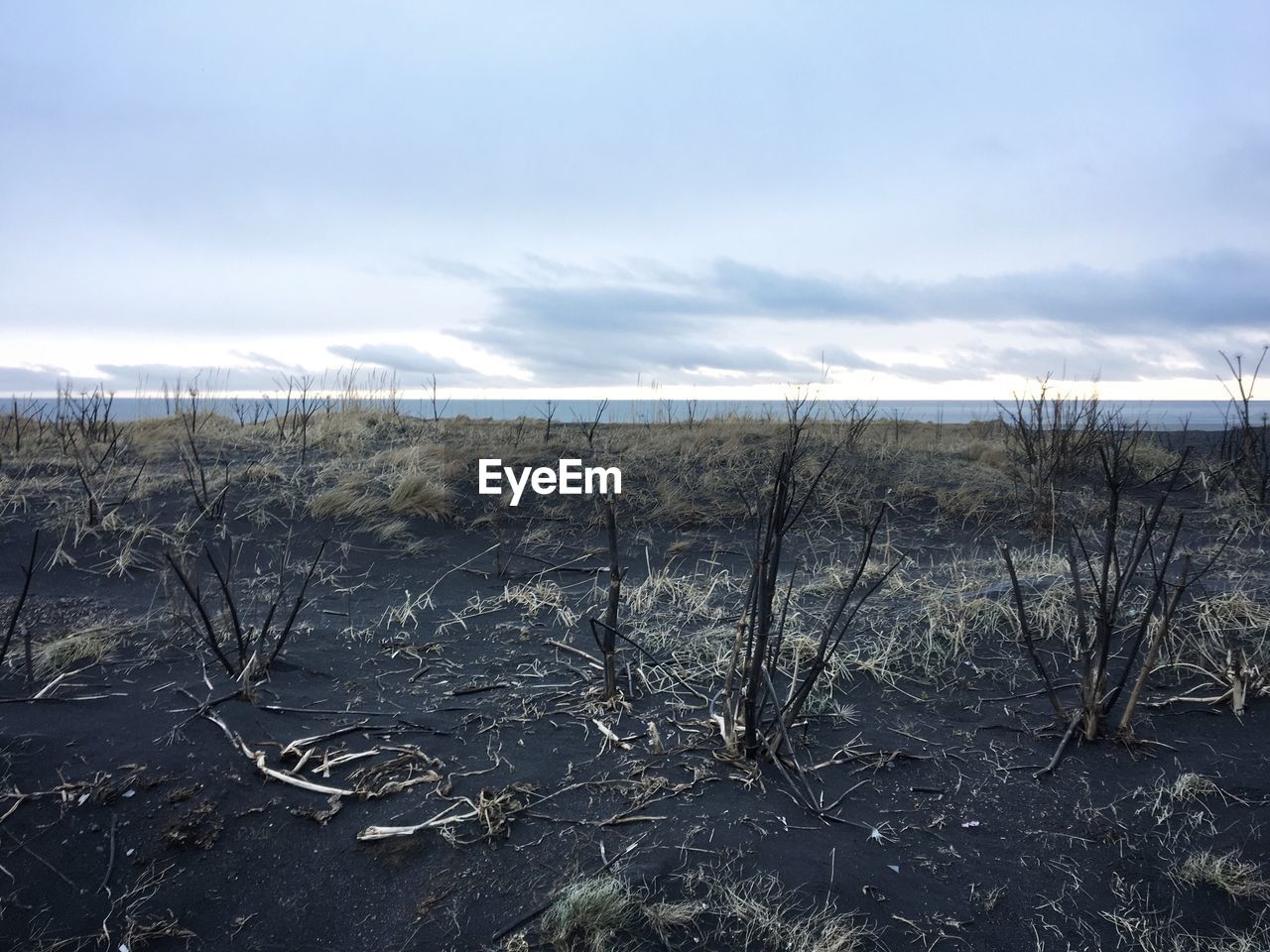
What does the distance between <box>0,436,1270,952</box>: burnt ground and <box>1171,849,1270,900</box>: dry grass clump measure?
0.13 ft

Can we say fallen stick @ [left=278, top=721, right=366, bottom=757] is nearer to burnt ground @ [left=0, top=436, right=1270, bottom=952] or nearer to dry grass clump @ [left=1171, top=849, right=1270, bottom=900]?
burnt ground @ [left=0, top=436, right=1270, bottom=952]

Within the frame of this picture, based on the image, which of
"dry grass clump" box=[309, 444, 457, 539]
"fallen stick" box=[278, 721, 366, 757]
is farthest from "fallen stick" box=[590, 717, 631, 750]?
"dry grass clump" box=[309, 444, 457, 539]

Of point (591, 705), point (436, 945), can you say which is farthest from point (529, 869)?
point (591, 705)

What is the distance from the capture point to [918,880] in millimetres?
2740

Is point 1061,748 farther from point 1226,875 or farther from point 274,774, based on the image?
point 274,774

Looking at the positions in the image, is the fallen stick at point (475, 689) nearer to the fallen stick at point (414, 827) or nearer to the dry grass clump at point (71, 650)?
the fallen stick at point (414, 827)

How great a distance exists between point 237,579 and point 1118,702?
5508 mm

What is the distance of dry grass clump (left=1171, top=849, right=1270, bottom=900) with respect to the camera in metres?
2.65

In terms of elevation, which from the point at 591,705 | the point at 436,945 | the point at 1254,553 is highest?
the point at 1254,553

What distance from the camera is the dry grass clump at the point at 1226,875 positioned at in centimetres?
265

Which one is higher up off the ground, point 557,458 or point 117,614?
point 557,458

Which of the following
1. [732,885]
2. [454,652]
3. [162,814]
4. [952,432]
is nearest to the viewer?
[732,885]

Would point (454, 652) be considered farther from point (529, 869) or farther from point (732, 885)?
point (732, 885)

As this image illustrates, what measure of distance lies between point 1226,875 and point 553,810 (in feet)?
7.61
